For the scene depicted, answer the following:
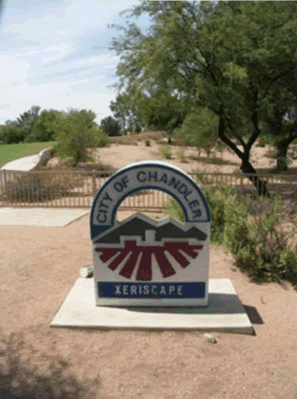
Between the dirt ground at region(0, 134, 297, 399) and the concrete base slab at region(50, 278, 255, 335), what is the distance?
98mm

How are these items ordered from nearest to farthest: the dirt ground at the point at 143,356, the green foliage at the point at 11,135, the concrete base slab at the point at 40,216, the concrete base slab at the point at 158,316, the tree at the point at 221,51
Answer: the dirt ground at the point at 143,356 < the concrete base slab at the point at 158,316 < the concrete base slab at the point at 40,216 < the tree at the point at 221,51 < the green foliage at the point at 11,135

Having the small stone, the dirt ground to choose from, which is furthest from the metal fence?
the small stone

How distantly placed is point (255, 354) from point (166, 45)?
10.8 metres

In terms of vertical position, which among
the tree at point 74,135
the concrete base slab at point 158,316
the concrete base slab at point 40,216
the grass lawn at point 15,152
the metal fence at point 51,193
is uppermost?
the tree at point 74,135

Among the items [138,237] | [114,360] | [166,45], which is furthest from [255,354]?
[166,45]

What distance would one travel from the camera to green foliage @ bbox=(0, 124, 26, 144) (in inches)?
3322

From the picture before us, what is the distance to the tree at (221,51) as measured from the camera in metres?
12.7

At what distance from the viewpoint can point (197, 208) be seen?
5340 mm

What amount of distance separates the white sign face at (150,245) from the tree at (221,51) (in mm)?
7427

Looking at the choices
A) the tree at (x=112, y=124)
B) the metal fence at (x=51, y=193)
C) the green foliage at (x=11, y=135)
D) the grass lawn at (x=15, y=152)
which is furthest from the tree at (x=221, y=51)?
the green foliage at (x=11, y=135)

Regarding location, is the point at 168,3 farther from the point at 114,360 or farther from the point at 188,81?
the point at 114,360

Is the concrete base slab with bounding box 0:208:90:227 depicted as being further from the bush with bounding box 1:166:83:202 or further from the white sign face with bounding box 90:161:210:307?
the white sign face with bounding box 90:161:210:307

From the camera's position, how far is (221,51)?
13.1 m

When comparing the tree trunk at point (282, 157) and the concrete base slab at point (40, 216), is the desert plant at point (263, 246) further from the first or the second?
the tree trunk at point (282, 157)
